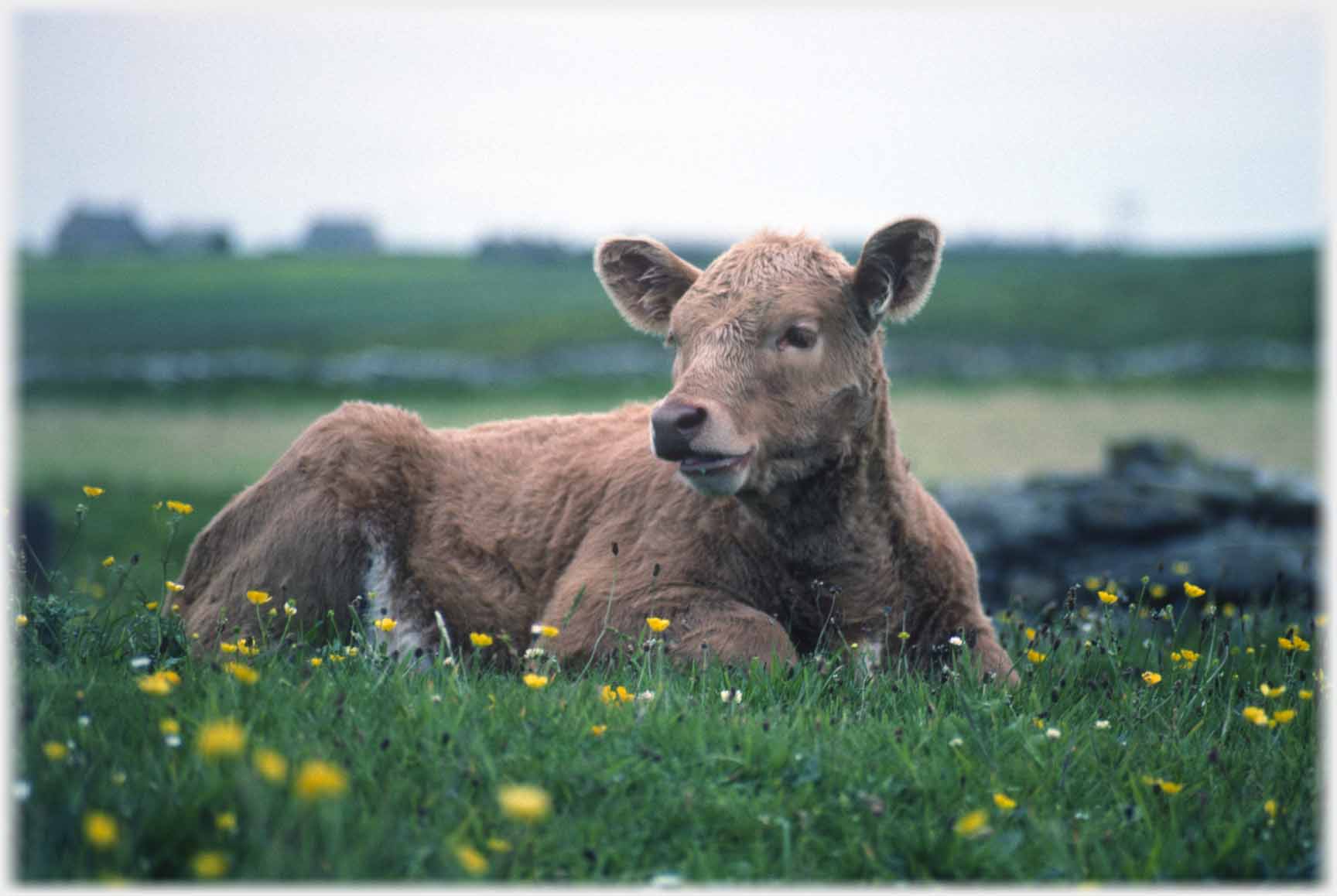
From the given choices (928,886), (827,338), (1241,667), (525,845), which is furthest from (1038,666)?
(525,845)

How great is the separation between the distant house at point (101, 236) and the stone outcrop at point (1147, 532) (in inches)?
1781

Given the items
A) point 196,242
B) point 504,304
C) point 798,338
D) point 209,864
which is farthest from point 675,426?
point 196,242

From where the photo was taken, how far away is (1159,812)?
166 inches

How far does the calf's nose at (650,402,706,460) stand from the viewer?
17.2 feet

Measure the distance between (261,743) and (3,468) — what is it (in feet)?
4.06

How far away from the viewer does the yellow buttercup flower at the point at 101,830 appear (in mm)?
2912

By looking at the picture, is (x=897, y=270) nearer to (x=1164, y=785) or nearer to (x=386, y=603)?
(x=1164, y=785)

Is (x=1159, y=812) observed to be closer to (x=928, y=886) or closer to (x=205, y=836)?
(x=928, y=886)

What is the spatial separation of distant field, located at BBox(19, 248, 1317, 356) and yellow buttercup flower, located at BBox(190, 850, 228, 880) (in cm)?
4115

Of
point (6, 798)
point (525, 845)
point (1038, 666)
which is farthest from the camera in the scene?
point (1038, 666)

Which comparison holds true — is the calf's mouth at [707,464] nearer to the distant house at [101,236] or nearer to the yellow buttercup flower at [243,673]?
the yellow buttercup flower at [243,673]

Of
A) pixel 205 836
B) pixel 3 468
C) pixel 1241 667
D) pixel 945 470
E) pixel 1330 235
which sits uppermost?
pixel 1330 235

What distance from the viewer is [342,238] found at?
67562 millimetres

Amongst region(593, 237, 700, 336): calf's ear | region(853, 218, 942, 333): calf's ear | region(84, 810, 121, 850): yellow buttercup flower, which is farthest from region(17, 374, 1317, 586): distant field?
region(84, 810, 121, 850): yellow buttercup flower
